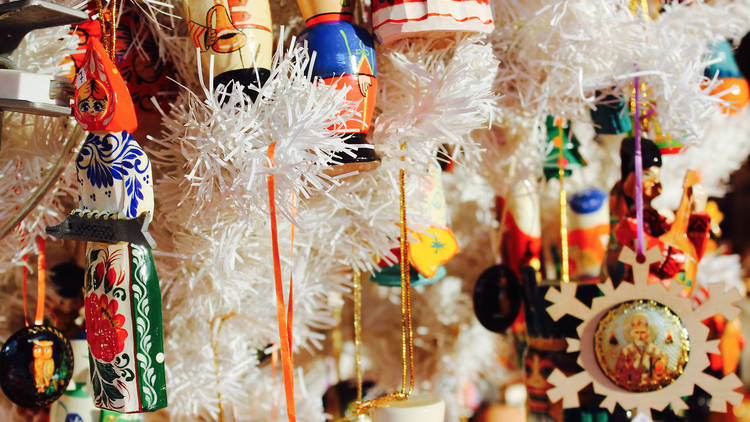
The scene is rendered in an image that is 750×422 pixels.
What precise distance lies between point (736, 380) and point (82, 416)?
0.60 meters

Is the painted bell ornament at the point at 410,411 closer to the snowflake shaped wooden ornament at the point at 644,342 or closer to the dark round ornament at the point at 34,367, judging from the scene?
the snowflake shaped wooden ornament at the point at 644,342

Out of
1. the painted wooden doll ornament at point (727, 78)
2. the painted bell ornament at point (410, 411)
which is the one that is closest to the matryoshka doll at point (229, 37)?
the painted bell ornament at point (410, 411)

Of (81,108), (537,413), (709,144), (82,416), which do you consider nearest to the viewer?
(81,108)

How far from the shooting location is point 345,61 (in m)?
0.50

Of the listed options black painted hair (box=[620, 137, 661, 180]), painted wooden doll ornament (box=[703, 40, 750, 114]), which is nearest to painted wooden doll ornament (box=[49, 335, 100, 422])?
black painted hair (box=[620, 137, 661, 180])

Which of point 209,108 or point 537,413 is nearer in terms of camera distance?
point 209,108

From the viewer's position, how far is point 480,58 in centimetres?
57

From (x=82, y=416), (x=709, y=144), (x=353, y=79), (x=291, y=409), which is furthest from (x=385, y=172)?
(x=709, y=144)

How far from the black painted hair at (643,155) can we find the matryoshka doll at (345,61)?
0.29 m

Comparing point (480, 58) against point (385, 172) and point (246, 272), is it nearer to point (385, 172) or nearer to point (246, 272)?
point (385, 172)

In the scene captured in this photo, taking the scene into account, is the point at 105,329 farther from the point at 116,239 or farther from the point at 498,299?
the point at 498,299

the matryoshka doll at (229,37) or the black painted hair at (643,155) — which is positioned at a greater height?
the matryoshka doll at (229,37)

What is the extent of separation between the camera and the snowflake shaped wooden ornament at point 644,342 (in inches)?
23.4

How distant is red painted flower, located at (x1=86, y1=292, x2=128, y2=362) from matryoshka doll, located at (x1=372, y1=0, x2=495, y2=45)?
300 mm
